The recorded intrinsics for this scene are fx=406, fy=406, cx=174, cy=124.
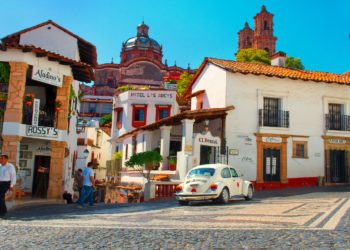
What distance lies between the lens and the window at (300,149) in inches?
933

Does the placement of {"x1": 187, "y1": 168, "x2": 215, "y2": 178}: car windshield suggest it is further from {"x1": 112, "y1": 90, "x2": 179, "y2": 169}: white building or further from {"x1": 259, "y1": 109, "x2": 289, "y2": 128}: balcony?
{"x1": 112, "y1": 90, "x2": 179, "y2": 169}: white building

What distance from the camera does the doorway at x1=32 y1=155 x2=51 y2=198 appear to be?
61.1ft

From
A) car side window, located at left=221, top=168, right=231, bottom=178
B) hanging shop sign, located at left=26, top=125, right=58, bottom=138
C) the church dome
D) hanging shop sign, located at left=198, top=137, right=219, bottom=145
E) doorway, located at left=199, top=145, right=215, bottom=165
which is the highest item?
the church dome

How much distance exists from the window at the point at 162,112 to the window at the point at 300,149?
51.4ft

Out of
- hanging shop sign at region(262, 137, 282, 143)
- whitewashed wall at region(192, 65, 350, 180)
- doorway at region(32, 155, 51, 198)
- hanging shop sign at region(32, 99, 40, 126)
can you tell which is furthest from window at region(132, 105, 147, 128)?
hanging shop sign at region(32, 99, 40, 126)

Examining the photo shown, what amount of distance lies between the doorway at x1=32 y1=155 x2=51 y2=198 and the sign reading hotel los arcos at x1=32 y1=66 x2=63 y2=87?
3.90 m

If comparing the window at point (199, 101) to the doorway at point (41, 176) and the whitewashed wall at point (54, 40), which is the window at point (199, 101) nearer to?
the whitewashed wall at point (54, 40)

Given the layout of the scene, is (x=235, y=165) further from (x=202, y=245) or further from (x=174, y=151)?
(x=202, y=245)

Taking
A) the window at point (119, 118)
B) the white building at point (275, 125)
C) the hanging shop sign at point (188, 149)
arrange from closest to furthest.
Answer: the hanging shop sign at point (188, 149) < the white building at point (275, 125) < the window at point (119, 118)

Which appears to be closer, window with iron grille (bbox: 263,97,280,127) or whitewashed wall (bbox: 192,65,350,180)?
whitewashed wall (bbox: 192,65,350,180)

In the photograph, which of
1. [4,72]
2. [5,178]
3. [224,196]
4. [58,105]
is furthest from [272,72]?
[5,178]

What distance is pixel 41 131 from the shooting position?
17234mm

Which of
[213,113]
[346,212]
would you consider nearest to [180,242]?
[346,212]

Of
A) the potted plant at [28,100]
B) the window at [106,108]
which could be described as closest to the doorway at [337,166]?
the potted plant at [28,100]
